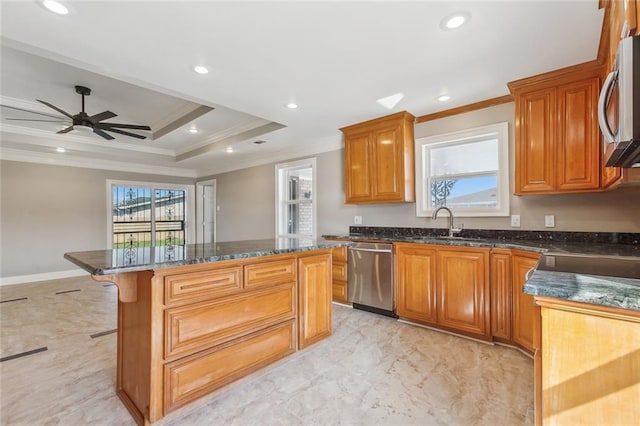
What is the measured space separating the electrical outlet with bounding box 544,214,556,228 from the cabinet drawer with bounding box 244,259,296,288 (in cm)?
245

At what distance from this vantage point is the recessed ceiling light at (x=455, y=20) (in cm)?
182

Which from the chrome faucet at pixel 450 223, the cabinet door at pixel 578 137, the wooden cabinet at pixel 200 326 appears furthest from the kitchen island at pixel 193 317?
the cabinet door at pixel 578 137

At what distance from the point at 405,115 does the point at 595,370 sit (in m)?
3.12

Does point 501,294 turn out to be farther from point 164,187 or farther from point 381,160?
point 164,187

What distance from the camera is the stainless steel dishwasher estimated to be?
11.1ft

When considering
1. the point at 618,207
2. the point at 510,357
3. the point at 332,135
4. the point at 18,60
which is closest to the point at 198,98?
the point at 18,60

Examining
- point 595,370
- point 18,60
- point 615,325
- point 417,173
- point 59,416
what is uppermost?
point 18,60

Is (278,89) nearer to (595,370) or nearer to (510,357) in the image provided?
(595,370)

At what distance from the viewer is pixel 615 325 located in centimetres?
85

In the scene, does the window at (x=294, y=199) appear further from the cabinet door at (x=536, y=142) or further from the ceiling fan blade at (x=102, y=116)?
the cabinet door at (x=536, y=142)

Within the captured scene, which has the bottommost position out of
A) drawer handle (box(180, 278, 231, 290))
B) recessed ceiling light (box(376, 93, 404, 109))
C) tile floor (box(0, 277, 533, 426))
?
tile floor (box(0, 277, 533, 426))

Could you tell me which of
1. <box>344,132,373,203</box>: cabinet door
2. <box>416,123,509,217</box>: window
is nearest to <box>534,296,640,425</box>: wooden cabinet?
<box>416,123,509,217</box>: window

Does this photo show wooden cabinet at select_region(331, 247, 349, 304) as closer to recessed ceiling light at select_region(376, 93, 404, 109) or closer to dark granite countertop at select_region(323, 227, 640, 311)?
dark granite countertop at select_region(323, 227, 640, 311)

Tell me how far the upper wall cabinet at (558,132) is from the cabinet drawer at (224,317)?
7.87 feet
